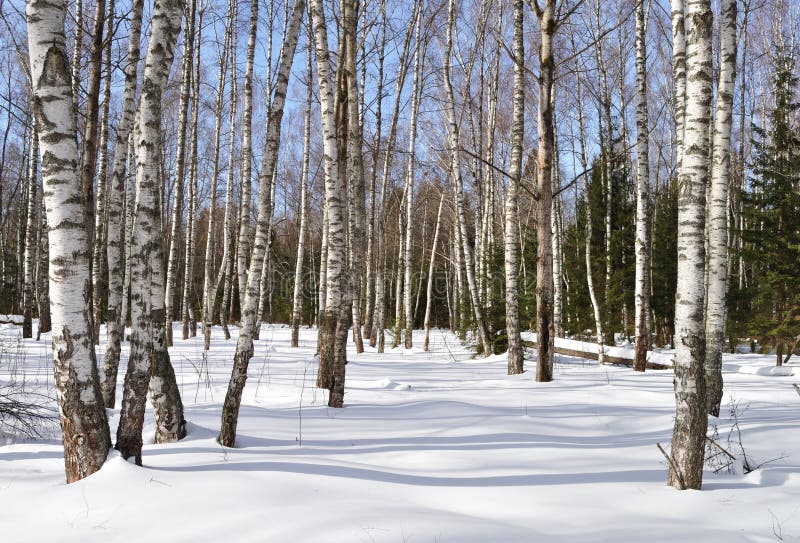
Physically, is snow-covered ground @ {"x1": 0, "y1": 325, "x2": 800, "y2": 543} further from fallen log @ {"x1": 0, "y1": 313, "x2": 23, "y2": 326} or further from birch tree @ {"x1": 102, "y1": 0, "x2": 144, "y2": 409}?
fallen log @ {"x1": 0, "y1": 313, "x2": 23, "y2": 326}

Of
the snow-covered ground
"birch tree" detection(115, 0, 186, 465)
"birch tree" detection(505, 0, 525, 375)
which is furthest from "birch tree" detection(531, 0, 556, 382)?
"birch tree" detection(115, 0, 186, 465)

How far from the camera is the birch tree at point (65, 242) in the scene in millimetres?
3051

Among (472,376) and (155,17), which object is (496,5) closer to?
(472,376)

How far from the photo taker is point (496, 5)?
586 inches

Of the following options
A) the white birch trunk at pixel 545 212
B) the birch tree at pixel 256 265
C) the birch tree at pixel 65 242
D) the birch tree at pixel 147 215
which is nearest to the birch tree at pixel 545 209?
the white birch trunk at pixel 545 212

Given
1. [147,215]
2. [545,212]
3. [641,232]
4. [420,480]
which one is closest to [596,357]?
[641,232]

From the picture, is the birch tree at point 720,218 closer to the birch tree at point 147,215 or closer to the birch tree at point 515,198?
the birch tree at point 515,198

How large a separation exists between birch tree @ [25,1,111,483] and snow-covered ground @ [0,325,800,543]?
0.26 meters

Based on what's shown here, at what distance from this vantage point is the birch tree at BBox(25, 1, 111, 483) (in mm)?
3051

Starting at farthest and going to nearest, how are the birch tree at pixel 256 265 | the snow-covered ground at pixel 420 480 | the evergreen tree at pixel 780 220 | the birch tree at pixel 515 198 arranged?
the evergreen tree at pixel 780 220
the birch tree at pixel 515 198
the birch tree at pixel 256 265
the snow-covered ground at pixel 420 480

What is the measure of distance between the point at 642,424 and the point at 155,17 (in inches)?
212

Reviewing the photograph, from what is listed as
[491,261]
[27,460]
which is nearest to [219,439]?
[27,460]

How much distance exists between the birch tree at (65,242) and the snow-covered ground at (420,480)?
26 cm

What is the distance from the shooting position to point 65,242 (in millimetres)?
3064
